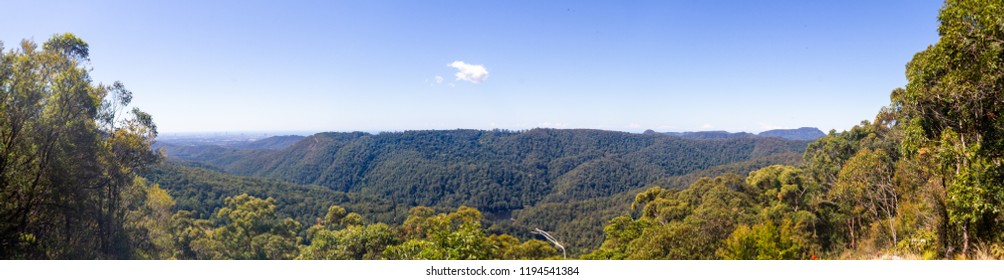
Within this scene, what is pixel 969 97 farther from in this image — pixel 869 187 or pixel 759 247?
pixel 869 187

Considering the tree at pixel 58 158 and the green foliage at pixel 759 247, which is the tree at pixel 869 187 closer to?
the green foliage at pixel 759 247

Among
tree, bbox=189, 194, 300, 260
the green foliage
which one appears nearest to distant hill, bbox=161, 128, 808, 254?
tree, bbox=189, 194, 300, 260

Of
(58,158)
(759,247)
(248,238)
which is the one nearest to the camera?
(58,158)

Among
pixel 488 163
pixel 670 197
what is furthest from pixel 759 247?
pixel 488 163

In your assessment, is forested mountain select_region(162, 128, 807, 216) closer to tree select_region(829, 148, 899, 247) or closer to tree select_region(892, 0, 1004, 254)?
tree select_region(829, 148, 899, 247)

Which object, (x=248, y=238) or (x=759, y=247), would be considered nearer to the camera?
(x=759, y=247)

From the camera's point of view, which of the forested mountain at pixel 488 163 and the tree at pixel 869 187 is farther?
the forested mountain at pixel 488 163

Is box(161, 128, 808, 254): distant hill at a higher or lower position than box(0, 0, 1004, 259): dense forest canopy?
lower

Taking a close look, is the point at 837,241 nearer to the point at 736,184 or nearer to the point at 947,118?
the point at 736,184

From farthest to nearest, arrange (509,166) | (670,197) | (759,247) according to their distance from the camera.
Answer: (509,166), (670,197), (759,247)

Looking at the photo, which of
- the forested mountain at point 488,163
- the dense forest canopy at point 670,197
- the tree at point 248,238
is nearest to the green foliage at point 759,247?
the dense forest canopy at point 670,197
